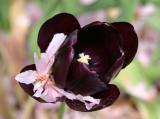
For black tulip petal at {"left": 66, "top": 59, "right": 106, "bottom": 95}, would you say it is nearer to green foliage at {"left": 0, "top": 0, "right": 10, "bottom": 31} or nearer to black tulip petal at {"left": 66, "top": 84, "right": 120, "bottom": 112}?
black tulip petal at {"left": 66, "top": 84, "right": 120, "bottom": 112}

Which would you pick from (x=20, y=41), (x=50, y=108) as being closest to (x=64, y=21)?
(x=50, y=108)

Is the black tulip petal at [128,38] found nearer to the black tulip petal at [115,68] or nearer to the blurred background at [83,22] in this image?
the black tulip petal at [115,68]

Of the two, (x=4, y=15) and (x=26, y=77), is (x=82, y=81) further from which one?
(x=4, y=15)

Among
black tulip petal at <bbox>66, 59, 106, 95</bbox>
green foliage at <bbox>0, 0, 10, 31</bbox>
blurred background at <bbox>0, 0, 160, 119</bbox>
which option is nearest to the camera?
black tulip petal at <bbox>66, 59, 106, 95</bbox>

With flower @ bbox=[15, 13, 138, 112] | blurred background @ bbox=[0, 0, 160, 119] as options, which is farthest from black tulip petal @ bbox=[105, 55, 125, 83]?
blurred background @ bbox=[0, 0, 160, 119]

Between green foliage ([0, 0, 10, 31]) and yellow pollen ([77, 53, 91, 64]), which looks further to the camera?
green foliage ([0, 0, 10, 31])

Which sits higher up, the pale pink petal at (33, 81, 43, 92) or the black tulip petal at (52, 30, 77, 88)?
the black tulip petal at (52, 30, 77, 88)

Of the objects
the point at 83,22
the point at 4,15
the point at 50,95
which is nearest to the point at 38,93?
the point at 50,95
